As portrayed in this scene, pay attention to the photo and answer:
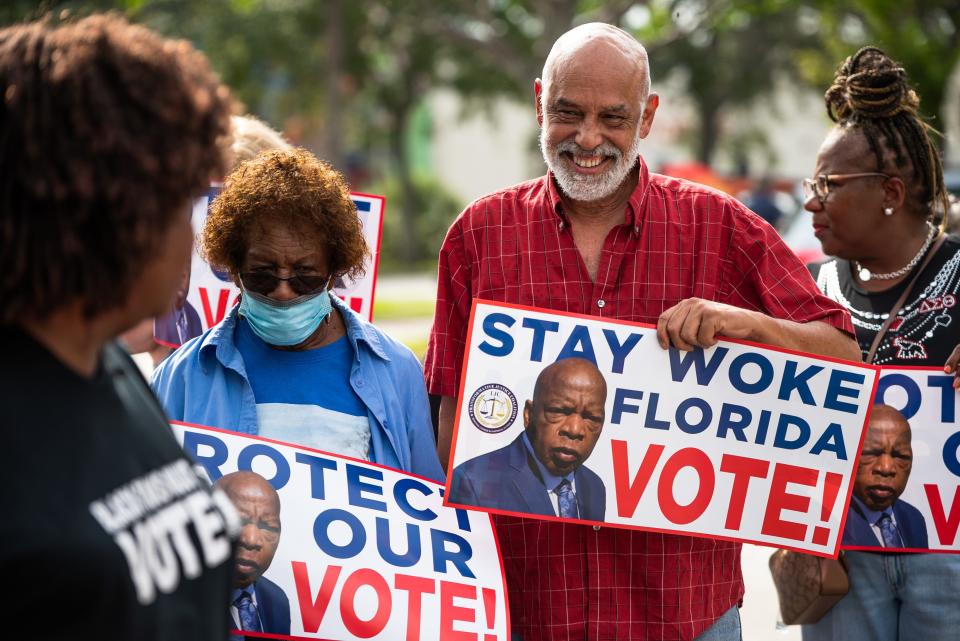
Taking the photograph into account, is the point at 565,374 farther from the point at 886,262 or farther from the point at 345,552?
the point at 886,262

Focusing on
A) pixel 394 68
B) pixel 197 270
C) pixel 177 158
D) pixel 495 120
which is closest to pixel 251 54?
pixel 394 68

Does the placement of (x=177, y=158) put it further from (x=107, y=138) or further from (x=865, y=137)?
(x=865, y=137)

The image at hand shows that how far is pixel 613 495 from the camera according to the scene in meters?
3.03

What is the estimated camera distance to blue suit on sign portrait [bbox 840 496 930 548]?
337 cm

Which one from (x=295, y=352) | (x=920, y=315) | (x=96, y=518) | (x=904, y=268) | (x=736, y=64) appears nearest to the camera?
(x=96, y=518)

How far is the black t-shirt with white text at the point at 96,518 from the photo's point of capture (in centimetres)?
153

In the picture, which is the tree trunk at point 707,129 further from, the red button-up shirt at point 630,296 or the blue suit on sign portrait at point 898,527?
the red button-up shirt at point 630,296

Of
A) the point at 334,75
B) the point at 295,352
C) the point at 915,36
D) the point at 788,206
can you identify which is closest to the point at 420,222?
the point at 334,75

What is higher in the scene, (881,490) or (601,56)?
(601,56)

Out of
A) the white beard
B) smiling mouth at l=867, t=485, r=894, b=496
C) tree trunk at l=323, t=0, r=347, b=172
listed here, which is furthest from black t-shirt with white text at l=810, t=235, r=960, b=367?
tree trunk at l=323, t=0, r=347, b=172

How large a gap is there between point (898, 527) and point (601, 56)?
1.55m

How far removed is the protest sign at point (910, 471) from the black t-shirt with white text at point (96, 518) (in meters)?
2.14

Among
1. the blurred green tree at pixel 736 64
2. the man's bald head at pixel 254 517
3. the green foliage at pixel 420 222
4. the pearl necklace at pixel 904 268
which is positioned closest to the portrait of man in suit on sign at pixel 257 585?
the man's bald head at pixel 254 517

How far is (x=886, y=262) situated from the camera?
145 inches
